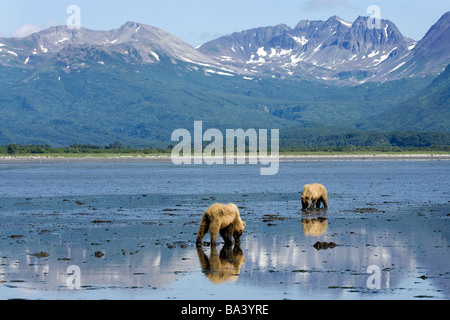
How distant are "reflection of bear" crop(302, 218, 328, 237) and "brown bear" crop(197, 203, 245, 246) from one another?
13.2 feet

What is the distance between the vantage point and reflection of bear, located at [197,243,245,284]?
71.7 ft

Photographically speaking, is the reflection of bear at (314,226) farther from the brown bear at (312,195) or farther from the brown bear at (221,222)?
the brown bear at (312,195)

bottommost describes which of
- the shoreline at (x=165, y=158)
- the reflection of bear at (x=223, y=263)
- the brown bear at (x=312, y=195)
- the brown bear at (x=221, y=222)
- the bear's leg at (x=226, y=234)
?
the reflection of bear at (x=223, y=263)

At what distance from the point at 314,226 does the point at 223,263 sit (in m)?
10.3

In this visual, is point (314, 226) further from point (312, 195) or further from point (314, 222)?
point (312, 195)

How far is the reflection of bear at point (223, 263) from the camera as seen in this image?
860 inches

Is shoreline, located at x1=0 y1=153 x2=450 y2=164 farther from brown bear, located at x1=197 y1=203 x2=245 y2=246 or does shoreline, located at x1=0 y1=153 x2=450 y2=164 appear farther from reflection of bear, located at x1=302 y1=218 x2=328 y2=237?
brown bear, located at x1=197 y1=203 x2=245 y2=246

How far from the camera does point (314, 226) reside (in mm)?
33312

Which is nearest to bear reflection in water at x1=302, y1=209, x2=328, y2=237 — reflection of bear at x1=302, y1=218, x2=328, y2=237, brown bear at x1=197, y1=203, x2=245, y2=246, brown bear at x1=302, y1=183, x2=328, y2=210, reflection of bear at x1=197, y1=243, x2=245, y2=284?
reflection of bear at x1=302, y1=218, x2=328, y2=237

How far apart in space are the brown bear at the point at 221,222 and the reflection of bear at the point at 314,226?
4.01 metres

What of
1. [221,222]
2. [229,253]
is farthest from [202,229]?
[229,253]

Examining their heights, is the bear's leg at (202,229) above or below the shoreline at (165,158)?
below

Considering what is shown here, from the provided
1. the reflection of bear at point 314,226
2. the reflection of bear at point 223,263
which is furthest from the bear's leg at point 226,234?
the reflection of bear at point 314,226
